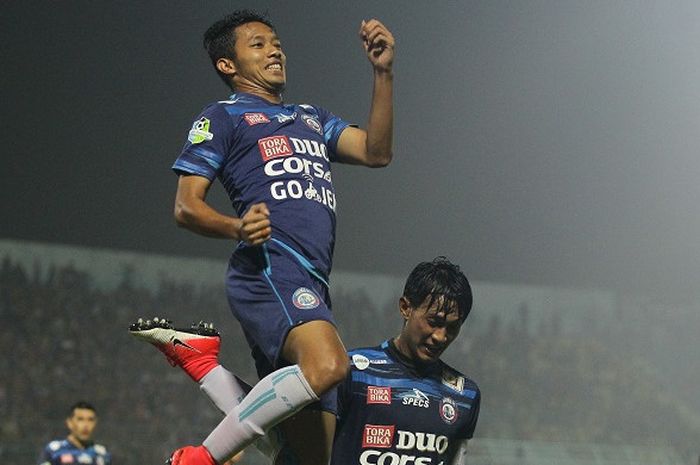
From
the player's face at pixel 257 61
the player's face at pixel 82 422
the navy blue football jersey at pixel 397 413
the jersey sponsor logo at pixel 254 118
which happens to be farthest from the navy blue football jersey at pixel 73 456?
the jersey sponsor logo at pixel 254 118

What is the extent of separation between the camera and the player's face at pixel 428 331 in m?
2.95

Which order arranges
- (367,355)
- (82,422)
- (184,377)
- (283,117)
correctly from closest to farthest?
(283,117)
(367,355)
(82,422)
(184,377)

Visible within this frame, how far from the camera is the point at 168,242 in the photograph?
517 inches

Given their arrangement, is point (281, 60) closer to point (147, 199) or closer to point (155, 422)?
point (155, 422)

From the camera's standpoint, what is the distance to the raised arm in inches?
91.5

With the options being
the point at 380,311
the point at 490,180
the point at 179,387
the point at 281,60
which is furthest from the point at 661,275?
the point at 281,60

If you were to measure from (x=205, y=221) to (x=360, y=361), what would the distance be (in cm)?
75

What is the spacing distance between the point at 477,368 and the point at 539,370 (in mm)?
845

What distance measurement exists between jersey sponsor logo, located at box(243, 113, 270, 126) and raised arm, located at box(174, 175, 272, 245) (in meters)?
0.22

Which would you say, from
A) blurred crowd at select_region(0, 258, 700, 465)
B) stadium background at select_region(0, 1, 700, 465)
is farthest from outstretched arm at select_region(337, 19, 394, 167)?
stadium background at select_region(0, 1, 700, 465)

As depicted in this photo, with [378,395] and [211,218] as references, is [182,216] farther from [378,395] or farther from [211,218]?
[378,395]

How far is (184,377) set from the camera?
12867 millimetres

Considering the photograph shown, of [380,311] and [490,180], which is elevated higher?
[490,180]

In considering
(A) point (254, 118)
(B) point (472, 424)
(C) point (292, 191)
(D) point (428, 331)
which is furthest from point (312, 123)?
(B) point (472, 424)
